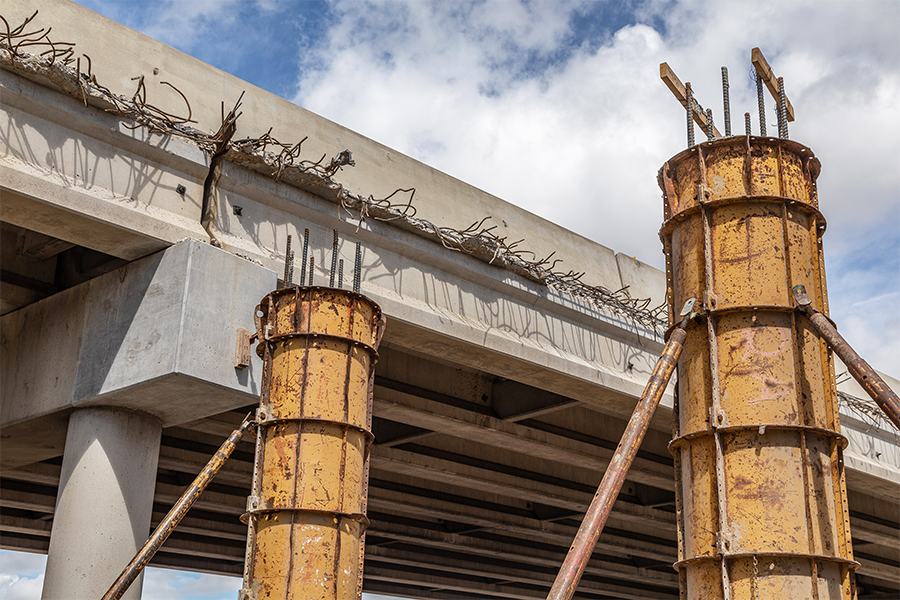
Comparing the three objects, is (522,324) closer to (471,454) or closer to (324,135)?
(324,135)

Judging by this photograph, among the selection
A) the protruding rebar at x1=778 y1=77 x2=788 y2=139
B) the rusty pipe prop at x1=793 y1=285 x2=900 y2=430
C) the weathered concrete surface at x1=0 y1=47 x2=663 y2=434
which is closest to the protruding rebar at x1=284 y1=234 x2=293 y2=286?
the weathered concrete surface at x1=0 y1=47 x2=663 y2=434

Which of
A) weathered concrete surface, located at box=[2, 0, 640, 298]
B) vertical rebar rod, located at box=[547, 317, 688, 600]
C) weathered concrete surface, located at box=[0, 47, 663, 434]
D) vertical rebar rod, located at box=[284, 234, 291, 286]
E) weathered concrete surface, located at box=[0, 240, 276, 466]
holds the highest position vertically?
weathered concrete surface, located at box=[2, 0, 640, 298]

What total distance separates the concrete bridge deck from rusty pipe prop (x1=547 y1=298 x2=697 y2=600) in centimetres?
466

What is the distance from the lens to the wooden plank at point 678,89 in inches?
303

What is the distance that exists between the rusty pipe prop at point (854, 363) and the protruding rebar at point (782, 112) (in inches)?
55.6

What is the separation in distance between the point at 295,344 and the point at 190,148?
2893 millimetres

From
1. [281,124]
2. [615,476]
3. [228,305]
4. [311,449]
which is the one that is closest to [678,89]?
[615,476]

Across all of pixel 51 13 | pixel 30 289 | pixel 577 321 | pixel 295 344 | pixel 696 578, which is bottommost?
pixel 696 578

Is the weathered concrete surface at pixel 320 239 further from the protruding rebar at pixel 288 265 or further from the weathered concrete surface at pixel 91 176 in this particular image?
the protruding rebar at pixel 288 265

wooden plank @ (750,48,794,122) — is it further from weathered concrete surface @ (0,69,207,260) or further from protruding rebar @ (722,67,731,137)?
weathered concrete surface @ (0,69,207,260)

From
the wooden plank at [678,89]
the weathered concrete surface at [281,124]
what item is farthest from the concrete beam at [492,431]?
the wooden plank at [678,89]

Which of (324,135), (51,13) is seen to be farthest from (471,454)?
(51,13)

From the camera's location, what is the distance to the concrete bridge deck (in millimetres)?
9531

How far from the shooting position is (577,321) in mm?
14156
